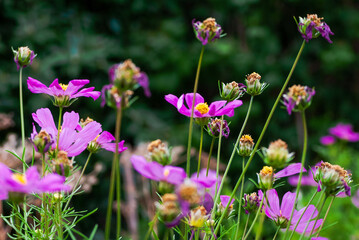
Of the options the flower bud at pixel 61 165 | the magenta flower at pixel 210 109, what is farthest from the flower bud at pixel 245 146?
the flower bud at pixel 61 165

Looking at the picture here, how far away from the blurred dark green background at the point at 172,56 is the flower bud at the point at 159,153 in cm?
140

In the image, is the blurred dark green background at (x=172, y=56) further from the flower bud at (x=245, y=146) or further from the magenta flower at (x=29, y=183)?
the magenta flower at (x=29, y=183)

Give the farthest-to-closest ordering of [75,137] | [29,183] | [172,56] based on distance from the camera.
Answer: [172,56] < [75,137] < [29,183]

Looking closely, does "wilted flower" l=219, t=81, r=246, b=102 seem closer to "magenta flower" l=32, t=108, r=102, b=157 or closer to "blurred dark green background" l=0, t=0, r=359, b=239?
"magenta flower" l=32, t=108, r=102, b=157

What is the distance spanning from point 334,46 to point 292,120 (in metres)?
0.53

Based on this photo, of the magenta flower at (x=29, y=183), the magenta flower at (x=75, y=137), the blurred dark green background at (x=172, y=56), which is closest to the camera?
the magenta flower at (x=29, y=183)

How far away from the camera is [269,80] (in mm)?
2340

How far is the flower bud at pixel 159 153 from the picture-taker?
218mm

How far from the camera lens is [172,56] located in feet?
7.30

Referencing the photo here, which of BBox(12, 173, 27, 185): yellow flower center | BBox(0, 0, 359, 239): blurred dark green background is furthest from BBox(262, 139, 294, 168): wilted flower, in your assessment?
BBox(0, 0, 359, 239): blurred dark green background

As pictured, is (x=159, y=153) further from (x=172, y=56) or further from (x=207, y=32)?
(x=172, y=56)

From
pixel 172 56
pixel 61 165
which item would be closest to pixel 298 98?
pixel 61 165

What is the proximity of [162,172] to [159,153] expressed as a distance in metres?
0.02

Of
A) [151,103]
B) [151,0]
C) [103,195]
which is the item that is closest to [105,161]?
Result: [103,195]
